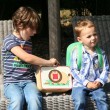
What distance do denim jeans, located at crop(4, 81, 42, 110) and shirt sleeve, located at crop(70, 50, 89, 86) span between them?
350 mm

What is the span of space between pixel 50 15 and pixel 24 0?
5396mm

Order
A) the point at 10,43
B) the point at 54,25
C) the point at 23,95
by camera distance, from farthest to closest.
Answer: the point at 54,25
the point at 10,43
the point at 23,95

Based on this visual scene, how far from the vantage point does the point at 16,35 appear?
3730 millimetres

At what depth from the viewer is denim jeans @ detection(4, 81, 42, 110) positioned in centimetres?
341

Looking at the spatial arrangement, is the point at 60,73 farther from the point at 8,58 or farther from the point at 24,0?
the point at 24,0

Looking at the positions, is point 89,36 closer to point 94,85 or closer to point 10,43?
point 94,85

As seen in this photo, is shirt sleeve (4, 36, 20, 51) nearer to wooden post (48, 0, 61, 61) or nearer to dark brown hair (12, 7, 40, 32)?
dark brown hair (12, 7, 40, 32)

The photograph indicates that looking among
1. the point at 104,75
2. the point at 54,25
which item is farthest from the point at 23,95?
the point at 54,25

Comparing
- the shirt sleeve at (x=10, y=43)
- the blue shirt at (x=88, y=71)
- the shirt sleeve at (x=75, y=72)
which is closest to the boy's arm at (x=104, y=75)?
the blue shirt at (x=88, y=71)

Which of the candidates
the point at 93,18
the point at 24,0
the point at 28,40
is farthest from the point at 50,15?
the point at 24,0

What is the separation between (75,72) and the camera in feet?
12.0

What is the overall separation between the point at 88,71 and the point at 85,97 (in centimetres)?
25

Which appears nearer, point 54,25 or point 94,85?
point 94,85

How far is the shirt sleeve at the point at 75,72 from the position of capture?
142 inches
